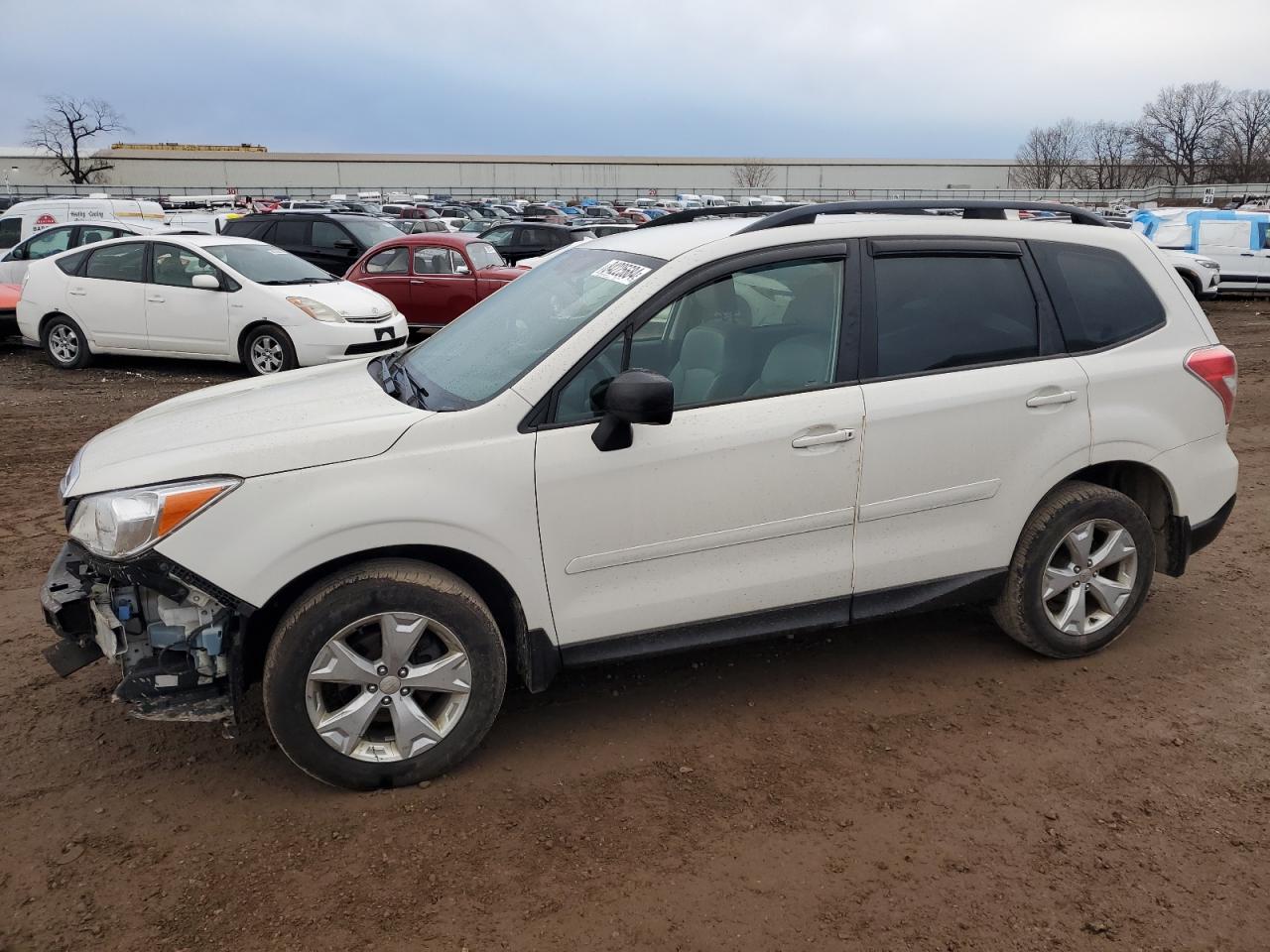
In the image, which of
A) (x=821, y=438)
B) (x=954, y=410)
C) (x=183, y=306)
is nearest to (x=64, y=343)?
(x=183, y=306)

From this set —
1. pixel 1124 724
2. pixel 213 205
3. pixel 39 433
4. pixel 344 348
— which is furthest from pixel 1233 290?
pixel 213 205

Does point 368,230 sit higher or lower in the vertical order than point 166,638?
higher

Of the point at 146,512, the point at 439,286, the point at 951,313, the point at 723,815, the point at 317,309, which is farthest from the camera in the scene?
the point at 439,286

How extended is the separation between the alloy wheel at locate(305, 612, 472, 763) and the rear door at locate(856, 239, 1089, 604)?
156 cm

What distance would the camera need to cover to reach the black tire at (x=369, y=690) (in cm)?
312

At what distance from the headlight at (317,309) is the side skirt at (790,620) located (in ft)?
27.8

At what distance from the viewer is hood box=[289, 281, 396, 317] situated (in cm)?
1114

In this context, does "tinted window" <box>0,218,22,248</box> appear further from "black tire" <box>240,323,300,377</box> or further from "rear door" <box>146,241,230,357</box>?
"black tire" <box>240,323,300,377</box>

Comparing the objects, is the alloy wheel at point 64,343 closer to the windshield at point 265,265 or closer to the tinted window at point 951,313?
the windshield at point 265,265

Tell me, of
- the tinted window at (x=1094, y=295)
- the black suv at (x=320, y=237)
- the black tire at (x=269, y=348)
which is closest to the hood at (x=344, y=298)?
the black tire at (x=269, y=348)

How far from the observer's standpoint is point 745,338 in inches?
144

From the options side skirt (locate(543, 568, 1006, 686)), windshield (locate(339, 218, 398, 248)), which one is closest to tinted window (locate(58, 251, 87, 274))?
windshield (locate(339, 218, 398, 248))

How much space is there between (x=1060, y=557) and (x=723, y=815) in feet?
6.20

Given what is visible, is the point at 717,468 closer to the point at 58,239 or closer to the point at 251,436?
the point at 251,436
